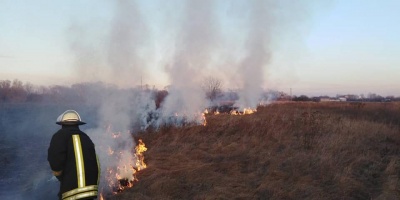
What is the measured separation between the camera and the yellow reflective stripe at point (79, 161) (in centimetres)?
441

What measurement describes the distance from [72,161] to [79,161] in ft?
0.28

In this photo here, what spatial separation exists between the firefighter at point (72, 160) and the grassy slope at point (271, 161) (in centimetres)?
396

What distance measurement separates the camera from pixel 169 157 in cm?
1270

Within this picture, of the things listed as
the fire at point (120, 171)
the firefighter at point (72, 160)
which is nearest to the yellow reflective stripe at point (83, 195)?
the firefighter at point (72, 160)

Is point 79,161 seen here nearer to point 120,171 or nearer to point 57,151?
point 57,151

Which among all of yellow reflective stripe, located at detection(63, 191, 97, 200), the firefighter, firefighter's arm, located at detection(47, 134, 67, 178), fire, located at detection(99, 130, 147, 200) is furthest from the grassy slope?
firefighter's arm, located at detection(47, 134, 67, 178)

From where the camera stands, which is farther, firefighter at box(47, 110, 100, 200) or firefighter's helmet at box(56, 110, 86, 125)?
firefighter's helmet at box(56, 110, 86, 125)

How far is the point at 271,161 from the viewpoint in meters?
11.4

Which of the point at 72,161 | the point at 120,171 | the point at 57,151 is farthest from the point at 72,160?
the point at 120,171

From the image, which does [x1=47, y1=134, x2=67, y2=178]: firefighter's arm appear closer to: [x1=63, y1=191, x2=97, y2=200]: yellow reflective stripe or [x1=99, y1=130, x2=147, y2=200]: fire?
[x1=63, y1=191, x2=97, y2=200]: yellow reflective stripe

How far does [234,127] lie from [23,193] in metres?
10.3

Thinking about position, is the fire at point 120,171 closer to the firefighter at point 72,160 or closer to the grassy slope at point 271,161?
the grassy slope at point 271,161

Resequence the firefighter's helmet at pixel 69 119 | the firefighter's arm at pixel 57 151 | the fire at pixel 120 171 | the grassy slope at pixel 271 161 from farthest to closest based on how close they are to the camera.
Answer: the fire at pixel 120 171
the grassy slope at pixel 271 161
the firefighter's helmet at pixel 69 119
the firefighter's arm at pixel 57 151

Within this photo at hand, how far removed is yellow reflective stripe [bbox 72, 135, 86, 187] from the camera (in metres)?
4.41
